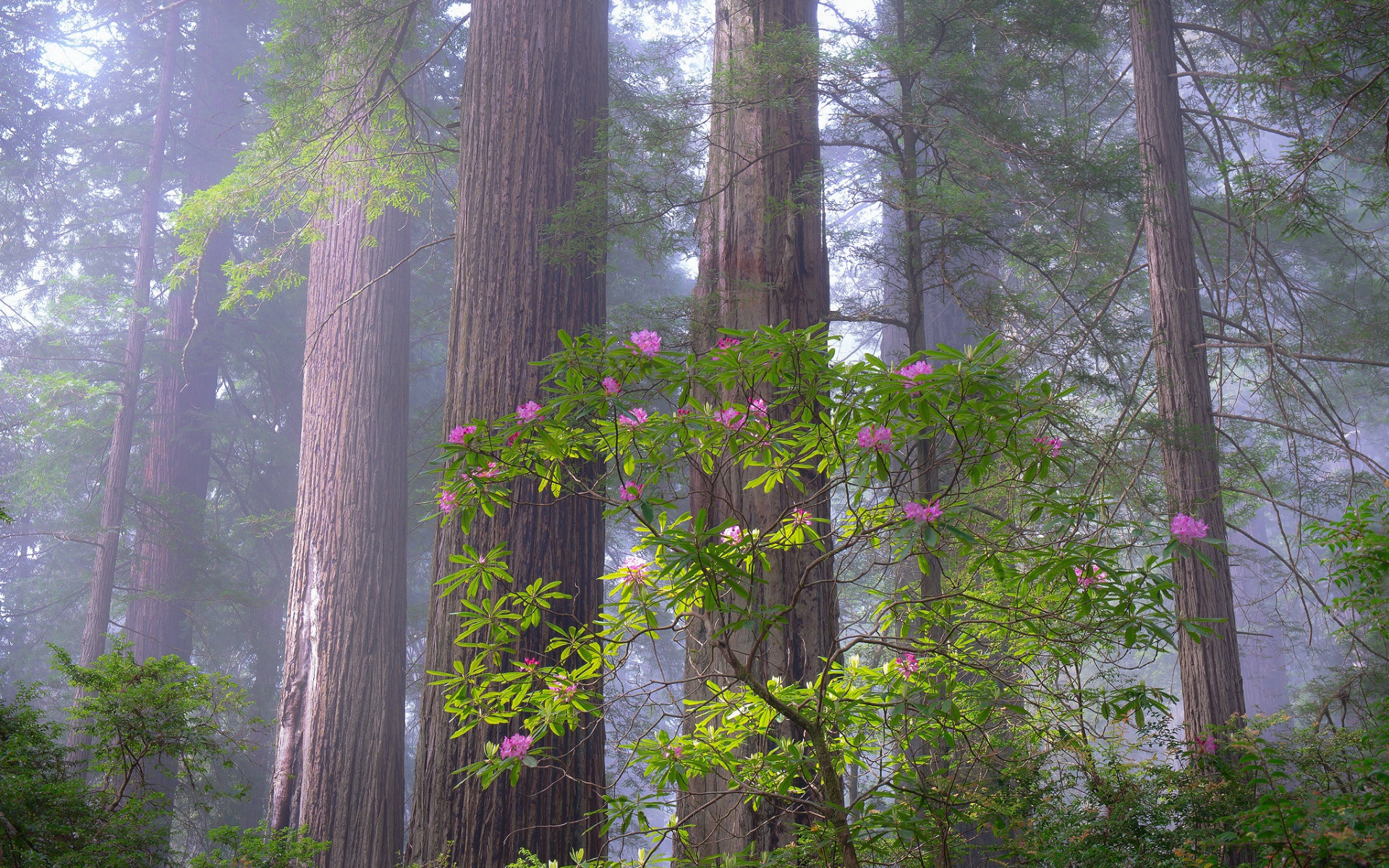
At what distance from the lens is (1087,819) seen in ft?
10.3

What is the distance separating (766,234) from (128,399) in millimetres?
11337

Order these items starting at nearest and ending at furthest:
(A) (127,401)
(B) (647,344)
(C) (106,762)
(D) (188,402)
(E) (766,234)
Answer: (B) (647,344), (C) (106,762), (E) (766,234), (A) (127,401), (D) (188,402)

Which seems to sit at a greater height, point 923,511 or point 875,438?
point 875,438

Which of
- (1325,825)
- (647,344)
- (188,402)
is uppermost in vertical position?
(188,402)

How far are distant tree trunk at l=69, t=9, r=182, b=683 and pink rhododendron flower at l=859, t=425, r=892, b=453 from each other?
11.2 m

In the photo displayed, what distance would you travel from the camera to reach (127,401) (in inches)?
454

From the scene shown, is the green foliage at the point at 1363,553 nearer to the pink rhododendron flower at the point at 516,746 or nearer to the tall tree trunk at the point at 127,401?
the pink rhododendron flower at the point at 516,746

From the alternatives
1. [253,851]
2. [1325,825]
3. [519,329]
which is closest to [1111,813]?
[1325,825]

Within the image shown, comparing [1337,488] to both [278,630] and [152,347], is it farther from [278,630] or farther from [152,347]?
[152,347]

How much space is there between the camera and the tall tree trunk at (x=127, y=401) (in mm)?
10656

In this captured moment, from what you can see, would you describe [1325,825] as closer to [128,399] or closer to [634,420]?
[634,420]

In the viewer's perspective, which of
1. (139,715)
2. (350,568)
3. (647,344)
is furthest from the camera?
(350,568)

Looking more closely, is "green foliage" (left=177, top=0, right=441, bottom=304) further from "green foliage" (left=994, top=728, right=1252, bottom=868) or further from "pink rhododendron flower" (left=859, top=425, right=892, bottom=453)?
"green foliage" (left=994, top=728, right=1252, bottom=868)

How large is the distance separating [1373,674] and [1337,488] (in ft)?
5.04
